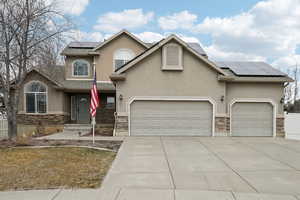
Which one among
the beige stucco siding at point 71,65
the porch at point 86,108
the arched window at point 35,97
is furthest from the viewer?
the beige stucco siding at point 71,65

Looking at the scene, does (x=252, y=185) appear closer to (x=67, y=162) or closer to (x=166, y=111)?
(x=67, y=162)

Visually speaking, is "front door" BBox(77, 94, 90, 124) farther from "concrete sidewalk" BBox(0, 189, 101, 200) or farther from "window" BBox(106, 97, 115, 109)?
"concrete sidewalk" BBox(0, 189, 101, 200)

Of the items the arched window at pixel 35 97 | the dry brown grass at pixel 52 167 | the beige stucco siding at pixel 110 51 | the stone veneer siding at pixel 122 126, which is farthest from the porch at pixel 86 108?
the dry brown grass at pixel 52 167

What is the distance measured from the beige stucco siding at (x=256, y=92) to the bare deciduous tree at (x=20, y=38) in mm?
10268

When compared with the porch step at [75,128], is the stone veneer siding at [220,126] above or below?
above

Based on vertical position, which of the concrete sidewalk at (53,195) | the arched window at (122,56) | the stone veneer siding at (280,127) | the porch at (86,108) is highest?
the arched window at (122,56)

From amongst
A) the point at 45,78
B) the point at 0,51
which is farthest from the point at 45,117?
the point at 0,51

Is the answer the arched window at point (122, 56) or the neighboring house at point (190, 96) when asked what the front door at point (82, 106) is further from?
the neighboring house at point (190, 96)

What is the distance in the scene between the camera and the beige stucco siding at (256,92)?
1344cm

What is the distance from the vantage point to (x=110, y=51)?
17.6 meters

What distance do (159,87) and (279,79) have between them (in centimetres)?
749

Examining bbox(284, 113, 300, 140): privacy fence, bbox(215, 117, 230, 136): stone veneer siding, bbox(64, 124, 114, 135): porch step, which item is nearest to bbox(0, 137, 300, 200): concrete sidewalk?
bbox(215, 117, 230, 136): stone veneer siding

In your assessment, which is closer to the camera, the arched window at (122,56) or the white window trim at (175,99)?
the white window trim at (175,99)

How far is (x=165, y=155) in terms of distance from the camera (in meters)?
7.98
